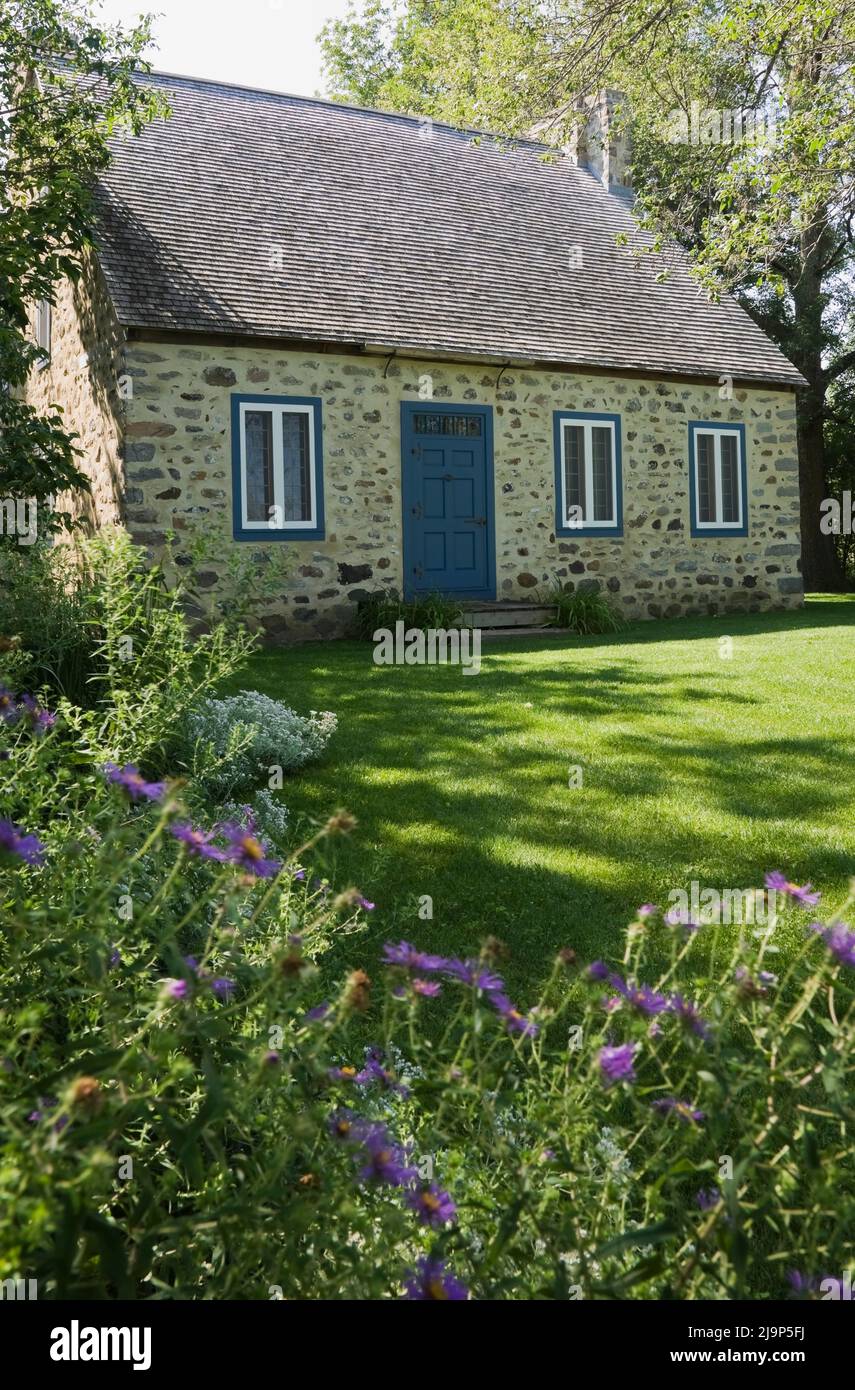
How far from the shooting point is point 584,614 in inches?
583

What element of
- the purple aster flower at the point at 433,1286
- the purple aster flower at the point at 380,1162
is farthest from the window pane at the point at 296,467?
the purple aster flower at the point at 433,1286

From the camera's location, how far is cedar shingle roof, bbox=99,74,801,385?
13.7 m

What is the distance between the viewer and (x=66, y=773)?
2992 millimetres

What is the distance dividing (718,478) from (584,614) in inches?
160

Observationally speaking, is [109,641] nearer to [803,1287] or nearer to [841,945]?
[841,945]

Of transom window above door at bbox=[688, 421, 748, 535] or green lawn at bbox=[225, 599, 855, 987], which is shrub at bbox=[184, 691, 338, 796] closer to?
green lawn at bbox=[225, 599, 855, 987]

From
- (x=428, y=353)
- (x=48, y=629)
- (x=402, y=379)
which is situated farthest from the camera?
(x=402, y=379)

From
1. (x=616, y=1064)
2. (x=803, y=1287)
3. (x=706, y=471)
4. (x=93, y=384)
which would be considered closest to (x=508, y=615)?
(x=706, y=471)

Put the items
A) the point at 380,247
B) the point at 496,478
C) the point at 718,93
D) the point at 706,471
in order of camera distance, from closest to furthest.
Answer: the point at 496,478 → the point at 380,247 → the point at 706,471 → the point at 718,93

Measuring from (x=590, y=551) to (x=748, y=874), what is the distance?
11423mm

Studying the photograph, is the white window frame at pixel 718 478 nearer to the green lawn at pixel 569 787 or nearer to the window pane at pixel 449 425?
the window pane at pixel 449 425
